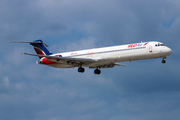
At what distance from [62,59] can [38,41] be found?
913 centimetres

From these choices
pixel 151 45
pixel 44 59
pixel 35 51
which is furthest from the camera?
pixel 35 51

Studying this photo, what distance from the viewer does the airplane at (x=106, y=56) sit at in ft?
148

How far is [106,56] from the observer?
47.3 m

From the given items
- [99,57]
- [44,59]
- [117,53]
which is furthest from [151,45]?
[44,59]

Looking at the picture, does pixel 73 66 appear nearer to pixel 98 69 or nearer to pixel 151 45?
pixel 98 69

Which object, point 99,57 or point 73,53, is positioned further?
point 73,53

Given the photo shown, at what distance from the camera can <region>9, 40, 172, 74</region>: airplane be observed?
45.2 meters

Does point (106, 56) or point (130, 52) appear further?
point (106, 56)

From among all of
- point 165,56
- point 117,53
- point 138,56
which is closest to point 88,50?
point 117,53

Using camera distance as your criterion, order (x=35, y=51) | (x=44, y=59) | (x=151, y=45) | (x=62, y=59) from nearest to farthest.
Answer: (x=151, y=45) → (x=62, y=59) → (x=44, y=59) → (x=35, y=51)

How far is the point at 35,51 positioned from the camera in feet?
184

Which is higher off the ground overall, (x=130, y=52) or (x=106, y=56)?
(x=106, y=56)

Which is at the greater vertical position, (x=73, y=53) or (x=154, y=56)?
(x=73, y=53)

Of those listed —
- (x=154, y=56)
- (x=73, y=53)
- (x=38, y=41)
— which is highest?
(x=38, y=41)
